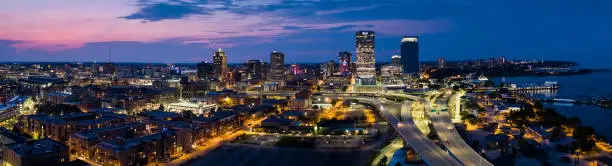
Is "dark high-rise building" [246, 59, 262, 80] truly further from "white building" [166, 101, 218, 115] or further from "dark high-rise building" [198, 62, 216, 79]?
"white building" [166, 101, 218, 115]

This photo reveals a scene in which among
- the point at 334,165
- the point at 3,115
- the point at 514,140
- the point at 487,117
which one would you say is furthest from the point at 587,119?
the point at 3,115

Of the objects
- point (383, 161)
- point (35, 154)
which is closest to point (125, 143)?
point (35, 154)

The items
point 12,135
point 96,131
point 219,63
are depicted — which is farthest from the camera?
point 219,63

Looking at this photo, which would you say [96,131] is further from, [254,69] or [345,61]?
[345,61]

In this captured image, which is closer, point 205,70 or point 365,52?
point 365,52

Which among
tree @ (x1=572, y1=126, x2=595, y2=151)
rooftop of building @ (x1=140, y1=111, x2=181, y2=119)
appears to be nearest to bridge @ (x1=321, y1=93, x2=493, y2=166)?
tree @ (x1=572, y1=126, x2=595, y2=151)

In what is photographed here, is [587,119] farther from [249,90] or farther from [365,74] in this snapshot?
[365,74]
